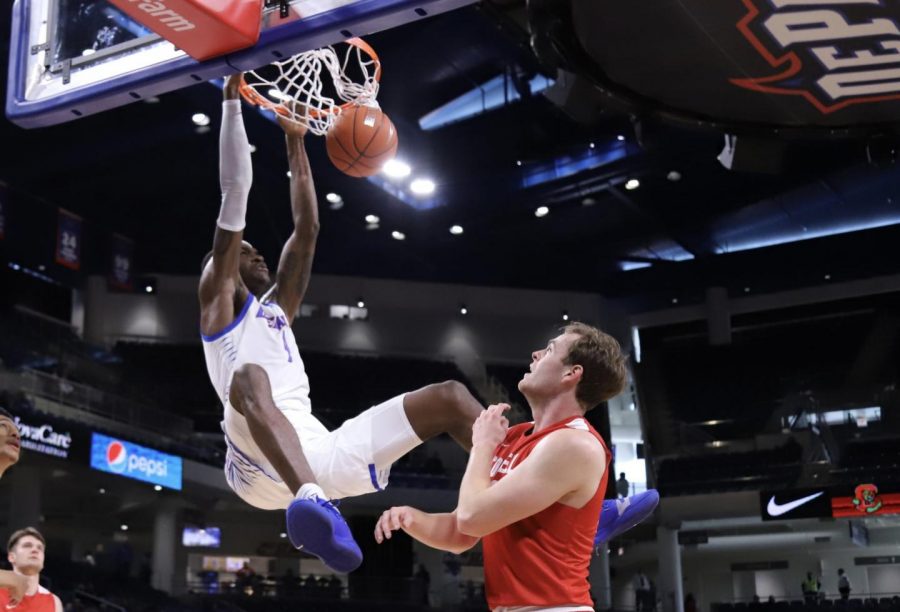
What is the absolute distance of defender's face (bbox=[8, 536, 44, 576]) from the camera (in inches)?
233

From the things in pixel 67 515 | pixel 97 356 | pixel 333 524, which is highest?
pixel 97 356

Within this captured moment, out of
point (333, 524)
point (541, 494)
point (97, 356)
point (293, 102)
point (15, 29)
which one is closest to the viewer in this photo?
point (541, 494)

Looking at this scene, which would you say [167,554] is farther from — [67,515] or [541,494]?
[541,494]

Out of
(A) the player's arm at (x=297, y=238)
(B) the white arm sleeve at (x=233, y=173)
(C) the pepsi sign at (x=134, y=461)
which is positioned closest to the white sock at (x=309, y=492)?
(B) the white arm sleeve at (x=233, y=173)

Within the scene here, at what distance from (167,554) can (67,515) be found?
4173mm

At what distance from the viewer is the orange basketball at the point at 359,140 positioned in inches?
209

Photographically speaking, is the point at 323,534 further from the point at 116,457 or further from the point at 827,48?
the point at 116,457

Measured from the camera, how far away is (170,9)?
4.04 meters

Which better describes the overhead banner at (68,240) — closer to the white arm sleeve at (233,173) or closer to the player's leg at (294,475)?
the white arm sleeve at (233,173)

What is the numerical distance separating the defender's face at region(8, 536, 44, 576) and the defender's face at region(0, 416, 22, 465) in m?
2.34

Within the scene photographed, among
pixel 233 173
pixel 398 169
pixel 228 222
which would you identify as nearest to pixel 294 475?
pixel 228 222

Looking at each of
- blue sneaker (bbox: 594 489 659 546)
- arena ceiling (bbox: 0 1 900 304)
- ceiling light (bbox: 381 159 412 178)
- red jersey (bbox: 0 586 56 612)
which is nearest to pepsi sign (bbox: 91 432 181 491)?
arena ceiling (bbox: 0 1 900 304)

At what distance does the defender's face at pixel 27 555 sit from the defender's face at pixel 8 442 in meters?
2.34

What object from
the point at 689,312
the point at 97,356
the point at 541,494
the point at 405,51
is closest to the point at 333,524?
the point at 541,494
